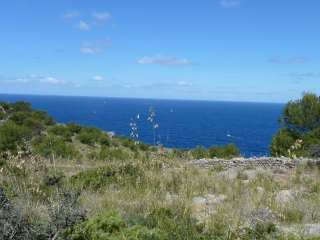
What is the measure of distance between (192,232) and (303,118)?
76.3ft

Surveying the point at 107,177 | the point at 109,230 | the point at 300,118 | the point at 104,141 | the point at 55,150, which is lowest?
the point at 104,141

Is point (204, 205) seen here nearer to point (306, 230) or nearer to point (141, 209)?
point (141, 209)

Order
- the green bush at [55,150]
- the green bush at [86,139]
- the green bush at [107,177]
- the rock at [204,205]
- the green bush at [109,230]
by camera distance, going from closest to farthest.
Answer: the green bush at [109,230], the rock at [204,205], the green bush at [107,177], the green bush at [55,150], the green bush at [86,139]

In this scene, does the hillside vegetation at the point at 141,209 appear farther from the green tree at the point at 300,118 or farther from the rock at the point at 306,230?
the green tree at the point at 300,118

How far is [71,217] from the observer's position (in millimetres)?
2881

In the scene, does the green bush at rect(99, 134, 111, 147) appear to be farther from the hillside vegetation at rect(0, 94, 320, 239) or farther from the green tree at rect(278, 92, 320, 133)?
the hillside vegetation at rect(0, 94, 320, 239)

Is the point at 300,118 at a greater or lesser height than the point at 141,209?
greater

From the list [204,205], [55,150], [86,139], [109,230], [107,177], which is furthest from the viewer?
[86,139]

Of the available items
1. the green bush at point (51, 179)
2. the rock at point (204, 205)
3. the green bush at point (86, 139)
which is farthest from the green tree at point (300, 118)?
the green bush at point (51, 179)

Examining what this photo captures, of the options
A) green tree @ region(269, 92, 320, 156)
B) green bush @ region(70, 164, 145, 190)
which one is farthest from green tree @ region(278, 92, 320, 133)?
green bush @ region(70, 164, 145, 190)

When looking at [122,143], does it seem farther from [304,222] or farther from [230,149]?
[304,222]

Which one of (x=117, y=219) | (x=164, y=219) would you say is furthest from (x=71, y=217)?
(x=164, y=219)

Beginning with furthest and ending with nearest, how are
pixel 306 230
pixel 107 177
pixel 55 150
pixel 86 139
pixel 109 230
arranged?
pixel 86 139
pixel 55 150
pixel 107 177
pixel 306 230
pixel 109 230

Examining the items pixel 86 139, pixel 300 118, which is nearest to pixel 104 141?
pixel 86 139
